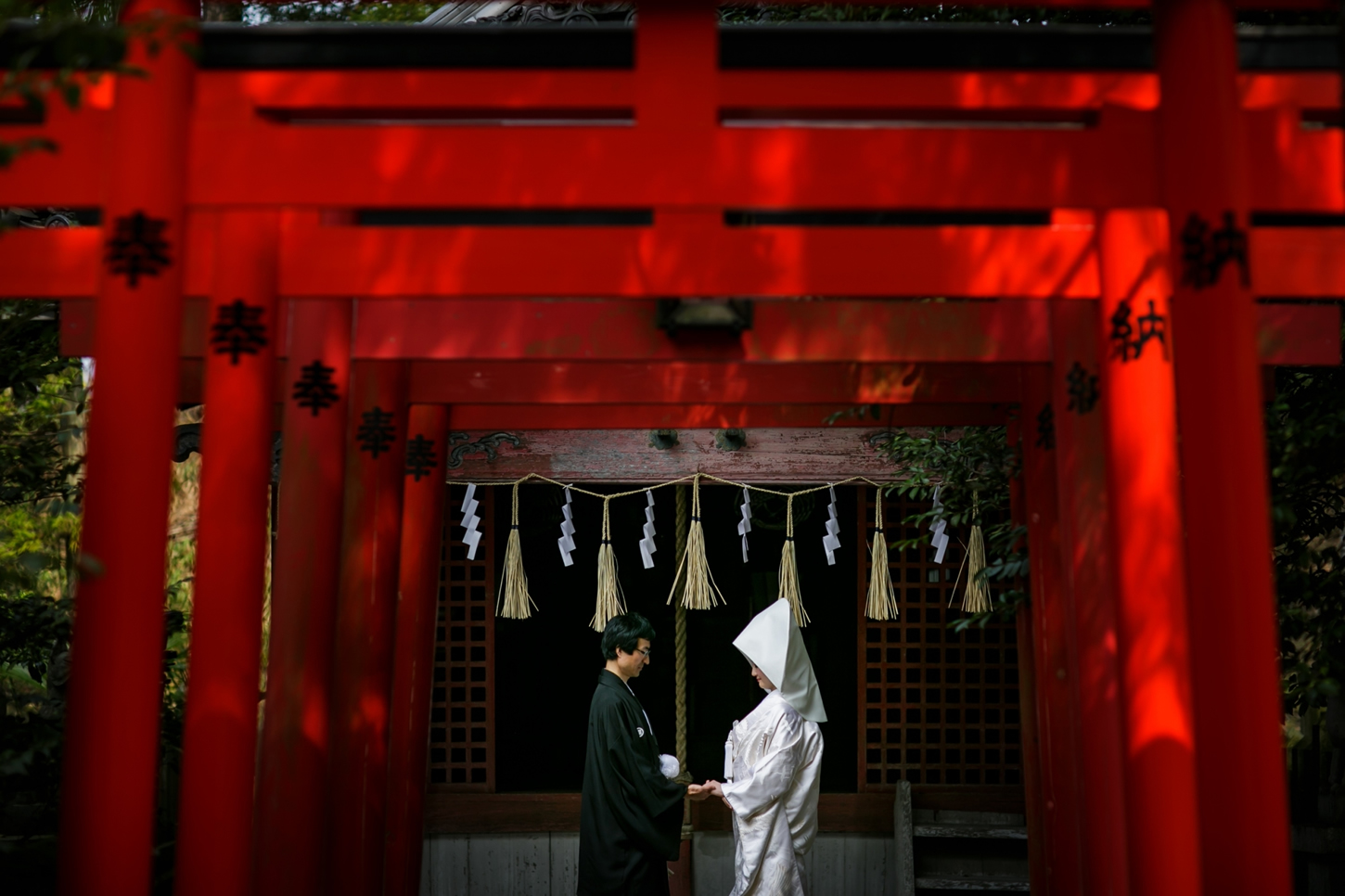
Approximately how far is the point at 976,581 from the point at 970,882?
1.94m

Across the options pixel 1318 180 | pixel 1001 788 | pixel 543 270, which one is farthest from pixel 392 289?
pixel 1001 788

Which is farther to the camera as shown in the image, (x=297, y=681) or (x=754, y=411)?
(x=754, y=411)

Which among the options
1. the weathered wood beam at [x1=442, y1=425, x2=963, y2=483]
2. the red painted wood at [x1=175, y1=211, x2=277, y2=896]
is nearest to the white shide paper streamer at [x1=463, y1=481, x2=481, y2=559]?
the weathered wood beam at [x1=442, y1=425, x2=963, y2=483]

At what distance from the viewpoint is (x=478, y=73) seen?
4.39 m

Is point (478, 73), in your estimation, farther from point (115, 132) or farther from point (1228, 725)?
point (1228, 725)

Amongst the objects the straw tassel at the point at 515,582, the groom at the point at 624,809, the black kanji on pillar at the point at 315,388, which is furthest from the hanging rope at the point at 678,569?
the black kanji on pillar at the point at 315,388

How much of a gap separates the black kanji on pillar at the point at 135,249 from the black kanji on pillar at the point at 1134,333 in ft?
10.3

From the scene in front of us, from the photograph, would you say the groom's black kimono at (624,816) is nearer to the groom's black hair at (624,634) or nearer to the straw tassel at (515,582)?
the groom's black hair at (624,634)

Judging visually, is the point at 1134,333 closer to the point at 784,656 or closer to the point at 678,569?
the point at 784,656

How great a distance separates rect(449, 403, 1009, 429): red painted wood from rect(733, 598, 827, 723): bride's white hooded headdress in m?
1.14

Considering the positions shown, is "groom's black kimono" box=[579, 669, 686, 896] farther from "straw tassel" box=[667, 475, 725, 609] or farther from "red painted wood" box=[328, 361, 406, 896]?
"straw tassel" box=[667, 475, 725, 609]

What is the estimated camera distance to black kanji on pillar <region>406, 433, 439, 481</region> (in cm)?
741

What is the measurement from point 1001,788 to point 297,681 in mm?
5398

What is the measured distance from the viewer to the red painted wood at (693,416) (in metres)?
7.37
